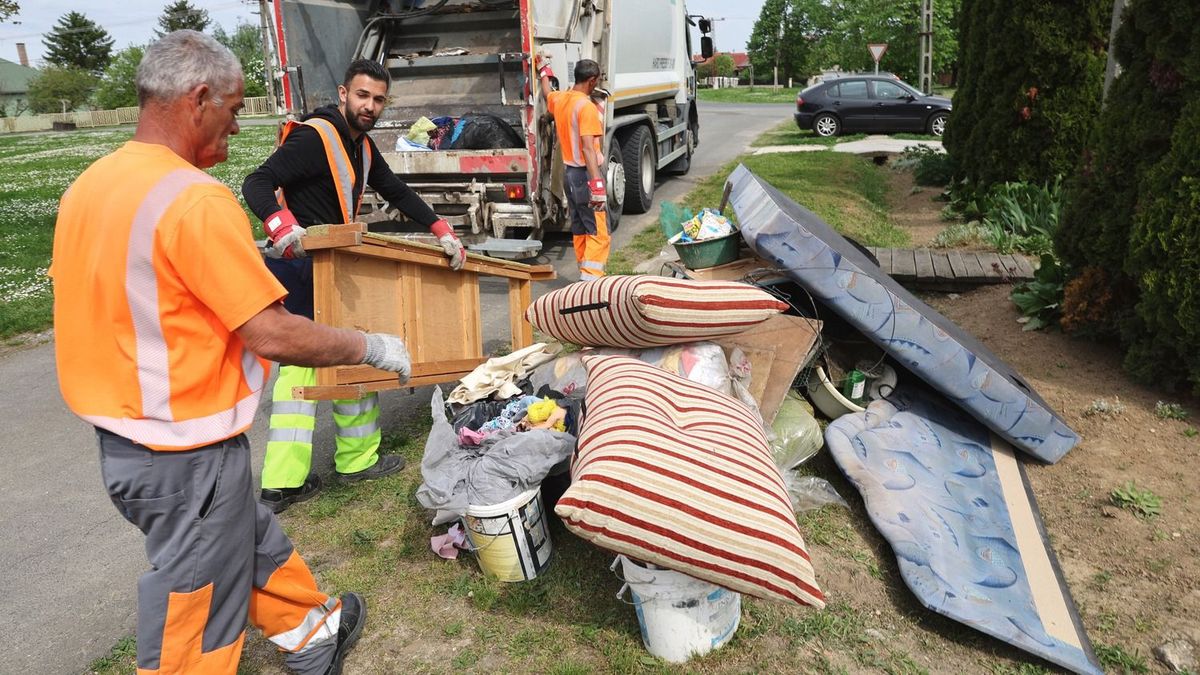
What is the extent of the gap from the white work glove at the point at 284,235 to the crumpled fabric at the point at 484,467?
2.91 ft

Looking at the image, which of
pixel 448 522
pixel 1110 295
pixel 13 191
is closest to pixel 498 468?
pixel 448 522

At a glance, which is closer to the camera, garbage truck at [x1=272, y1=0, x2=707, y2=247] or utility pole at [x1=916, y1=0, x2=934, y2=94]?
garbage truck at [x1=272, y1=0, x2=707, y2=247]

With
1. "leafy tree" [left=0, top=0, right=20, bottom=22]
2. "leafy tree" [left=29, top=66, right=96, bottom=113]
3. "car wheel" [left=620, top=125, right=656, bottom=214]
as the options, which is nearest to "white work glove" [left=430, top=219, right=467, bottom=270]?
"car wheel" [left=620, top=125, right=656, bottom=214]

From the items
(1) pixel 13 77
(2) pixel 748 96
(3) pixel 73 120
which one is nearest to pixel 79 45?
(1) pixel 13 77

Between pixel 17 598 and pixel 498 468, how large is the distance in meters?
1.91

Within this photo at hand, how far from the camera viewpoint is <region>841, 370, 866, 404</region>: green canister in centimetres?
389

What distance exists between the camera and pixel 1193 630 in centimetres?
254

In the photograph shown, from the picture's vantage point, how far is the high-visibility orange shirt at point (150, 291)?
1.73 m

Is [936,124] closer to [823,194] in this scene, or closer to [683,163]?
[683,163]

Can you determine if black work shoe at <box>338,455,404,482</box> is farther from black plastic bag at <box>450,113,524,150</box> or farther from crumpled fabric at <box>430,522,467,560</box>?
black plastic bag at <box>450,113,524,150</box>

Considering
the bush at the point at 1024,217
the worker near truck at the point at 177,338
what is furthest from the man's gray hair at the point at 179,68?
the bush at the point at 1024,217

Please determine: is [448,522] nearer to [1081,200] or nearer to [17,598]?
[17,598]

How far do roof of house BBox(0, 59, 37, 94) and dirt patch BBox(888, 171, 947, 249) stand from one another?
7112 cm

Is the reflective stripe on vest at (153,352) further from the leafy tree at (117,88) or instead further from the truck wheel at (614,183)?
the leafy tree at (117,88)
